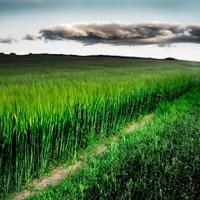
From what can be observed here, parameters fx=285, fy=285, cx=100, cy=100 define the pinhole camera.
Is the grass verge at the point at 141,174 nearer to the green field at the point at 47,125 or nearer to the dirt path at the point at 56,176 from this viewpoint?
the dirt path at the point at 56,176

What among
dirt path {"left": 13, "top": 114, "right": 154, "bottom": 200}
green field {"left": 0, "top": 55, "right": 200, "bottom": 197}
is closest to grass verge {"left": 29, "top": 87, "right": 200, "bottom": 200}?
dirt path {"left": 13, "top": 114, "right": 154, "bottom": 200}

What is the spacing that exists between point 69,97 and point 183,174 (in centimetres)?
203

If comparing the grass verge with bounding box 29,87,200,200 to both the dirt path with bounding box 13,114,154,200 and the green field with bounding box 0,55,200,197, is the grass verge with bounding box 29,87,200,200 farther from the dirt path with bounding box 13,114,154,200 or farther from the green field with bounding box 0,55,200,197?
the green field with bounding box 0,55,200,197

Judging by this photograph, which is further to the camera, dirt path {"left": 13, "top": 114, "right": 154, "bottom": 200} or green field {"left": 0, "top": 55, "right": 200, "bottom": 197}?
dirt path {"left": 13, "top": 114, "right": 154, "bottom": 200}

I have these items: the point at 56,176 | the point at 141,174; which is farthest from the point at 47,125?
the point at 141,174

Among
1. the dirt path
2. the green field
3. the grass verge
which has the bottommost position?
the dirt path

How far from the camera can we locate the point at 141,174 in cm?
353

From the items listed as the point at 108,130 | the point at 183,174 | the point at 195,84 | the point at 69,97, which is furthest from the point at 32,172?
the point at 195,84

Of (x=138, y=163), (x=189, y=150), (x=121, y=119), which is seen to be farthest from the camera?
(x=121, y=119)

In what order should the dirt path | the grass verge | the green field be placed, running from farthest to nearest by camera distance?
the dirt path
the green field
the grass verge

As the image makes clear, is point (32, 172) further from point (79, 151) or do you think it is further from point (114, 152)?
point (114, 152)

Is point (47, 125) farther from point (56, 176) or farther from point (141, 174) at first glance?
point (141, 174)

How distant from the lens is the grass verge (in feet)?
10.4

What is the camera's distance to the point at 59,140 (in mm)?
4082
